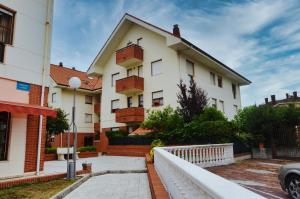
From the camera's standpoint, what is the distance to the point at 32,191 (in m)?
8.23

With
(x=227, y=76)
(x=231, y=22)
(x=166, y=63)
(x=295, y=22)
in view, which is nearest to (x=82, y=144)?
(x=166, y=63)

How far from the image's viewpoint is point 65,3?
15.9m

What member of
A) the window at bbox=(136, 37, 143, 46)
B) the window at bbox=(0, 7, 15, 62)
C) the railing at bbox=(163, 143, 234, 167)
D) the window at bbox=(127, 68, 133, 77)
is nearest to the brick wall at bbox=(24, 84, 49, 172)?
the window at bbox=(0, 7, 15, 62)

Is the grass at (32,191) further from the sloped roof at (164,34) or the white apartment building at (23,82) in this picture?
the sloped roof at (164,34)

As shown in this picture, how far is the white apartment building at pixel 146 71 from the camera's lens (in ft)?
85.1

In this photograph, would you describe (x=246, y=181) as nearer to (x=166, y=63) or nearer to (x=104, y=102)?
(x=166, y=63)

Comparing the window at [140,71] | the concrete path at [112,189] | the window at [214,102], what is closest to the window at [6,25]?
the concrete path at [112,189]

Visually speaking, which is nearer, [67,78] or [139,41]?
[139,41]

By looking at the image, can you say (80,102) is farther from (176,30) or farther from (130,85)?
(176,30)

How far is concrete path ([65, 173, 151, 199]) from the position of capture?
7.79 metres

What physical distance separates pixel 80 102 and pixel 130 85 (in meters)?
13.5

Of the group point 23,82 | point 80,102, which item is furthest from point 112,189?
point 80,102

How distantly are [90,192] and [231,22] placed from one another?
44.7 ft

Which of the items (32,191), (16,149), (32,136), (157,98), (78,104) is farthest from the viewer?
(78,104)
